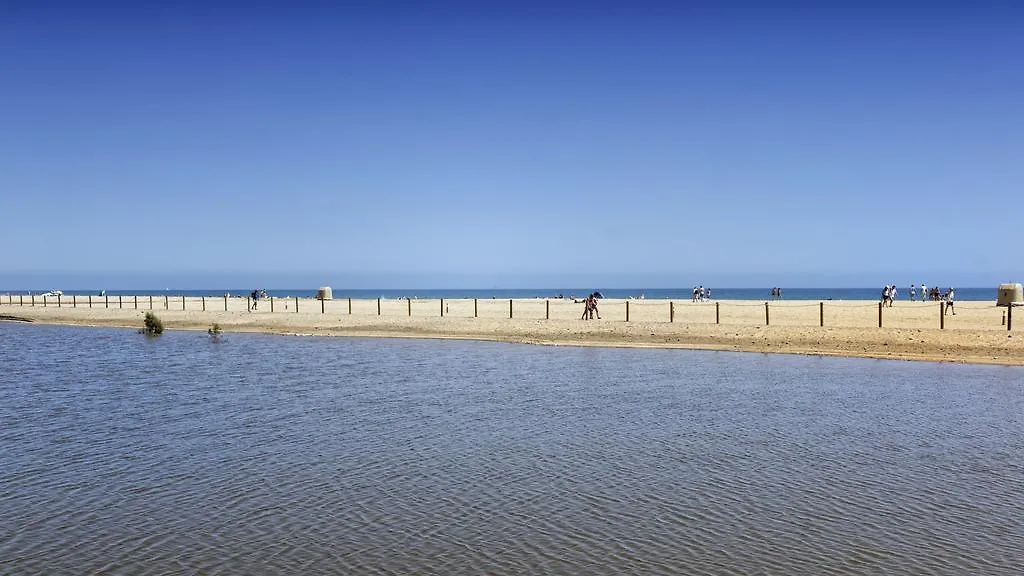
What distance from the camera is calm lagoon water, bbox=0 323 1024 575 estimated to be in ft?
29.5

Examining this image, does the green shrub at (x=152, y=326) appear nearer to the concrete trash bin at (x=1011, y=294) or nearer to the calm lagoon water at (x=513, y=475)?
the calm lagoon water at (x=513, y=475)

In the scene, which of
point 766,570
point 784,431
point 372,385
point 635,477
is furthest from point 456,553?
point 372,385

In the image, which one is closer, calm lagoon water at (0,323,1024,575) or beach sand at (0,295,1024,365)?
calm lagoon water at (0,323,1024,575)

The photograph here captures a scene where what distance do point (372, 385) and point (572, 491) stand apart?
12160 mm

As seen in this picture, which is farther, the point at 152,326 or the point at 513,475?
the point at 152,326

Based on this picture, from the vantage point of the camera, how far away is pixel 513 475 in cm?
1238

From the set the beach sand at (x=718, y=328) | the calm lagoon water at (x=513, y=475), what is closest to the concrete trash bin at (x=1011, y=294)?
the beach sand at (x=718, y=328)

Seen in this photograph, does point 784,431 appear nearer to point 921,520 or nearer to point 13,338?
point 921,520

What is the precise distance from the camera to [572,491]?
11.5 m

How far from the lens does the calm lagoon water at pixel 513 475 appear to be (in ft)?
29.5

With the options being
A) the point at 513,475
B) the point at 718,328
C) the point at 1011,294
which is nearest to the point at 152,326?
the point at 718,328

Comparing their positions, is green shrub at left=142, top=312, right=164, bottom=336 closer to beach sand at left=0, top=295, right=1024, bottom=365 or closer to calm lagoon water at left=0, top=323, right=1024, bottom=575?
beach sand at left=0, top=295, right=1024, bottom=365

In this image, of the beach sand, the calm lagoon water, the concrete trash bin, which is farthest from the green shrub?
the concrete trash bin

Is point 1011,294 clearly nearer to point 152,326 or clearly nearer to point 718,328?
point 718,328
